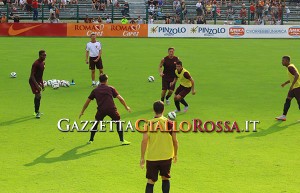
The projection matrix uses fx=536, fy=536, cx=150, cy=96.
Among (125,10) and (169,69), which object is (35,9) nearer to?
(125,10)

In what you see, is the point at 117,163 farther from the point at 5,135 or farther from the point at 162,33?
the point at 162,33

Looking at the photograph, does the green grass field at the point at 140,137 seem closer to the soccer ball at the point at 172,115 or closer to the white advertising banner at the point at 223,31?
the soccer ball at the point at 172,115

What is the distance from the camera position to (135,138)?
571 inches

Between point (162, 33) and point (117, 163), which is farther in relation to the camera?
point (162, 33)

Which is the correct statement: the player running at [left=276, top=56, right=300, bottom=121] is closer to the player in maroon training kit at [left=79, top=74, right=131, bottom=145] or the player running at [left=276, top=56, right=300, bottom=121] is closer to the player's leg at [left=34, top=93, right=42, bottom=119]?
the player in maroon training kit at [left=79, top=74, right=131, bottom=145]

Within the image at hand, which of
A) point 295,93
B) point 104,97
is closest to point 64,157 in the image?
point 104,97

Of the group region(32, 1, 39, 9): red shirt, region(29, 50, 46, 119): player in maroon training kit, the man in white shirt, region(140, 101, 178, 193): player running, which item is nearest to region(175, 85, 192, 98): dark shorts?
region(29, 50, 46, 119): player in maroon training kit

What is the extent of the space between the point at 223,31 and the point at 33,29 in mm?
16465

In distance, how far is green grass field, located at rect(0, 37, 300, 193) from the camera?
1104cm

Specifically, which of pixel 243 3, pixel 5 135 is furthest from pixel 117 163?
pixel 243 3

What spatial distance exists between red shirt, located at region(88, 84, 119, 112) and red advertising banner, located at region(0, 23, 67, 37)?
109ft

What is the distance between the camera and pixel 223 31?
47.3 metres

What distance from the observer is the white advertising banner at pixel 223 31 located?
154ft

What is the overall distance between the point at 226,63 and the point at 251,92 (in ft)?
28.9
